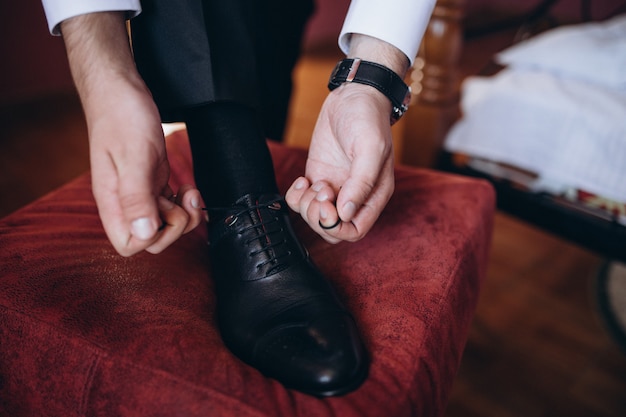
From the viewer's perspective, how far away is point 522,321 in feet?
3.67

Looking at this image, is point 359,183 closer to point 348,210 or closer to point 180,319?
point 348,210

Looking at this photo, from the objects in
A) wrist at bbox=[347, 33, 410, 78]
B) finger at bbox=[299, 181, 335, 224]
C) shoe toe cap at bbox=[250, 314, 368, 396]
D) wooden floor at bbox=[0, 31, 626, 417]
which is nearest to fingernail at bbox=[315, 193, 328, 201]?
finger at bbox=[299, 181, 335, 224]

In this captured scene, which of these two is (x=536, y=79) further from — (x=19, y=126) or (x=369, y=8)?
(x=19, y=126)

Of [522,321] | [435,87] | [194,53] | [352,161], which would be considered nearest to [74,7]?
[194,53]

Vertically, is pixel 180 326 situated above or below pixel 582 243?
above

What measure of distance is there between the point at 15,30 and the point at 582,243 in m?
2.28

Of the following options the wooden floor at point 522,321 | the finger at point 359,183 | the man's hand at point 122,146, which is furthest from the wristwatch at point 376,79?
the wooden floor at point 522,321

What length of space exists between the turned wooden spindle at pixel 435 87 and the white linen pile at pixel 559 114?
5 centimetres

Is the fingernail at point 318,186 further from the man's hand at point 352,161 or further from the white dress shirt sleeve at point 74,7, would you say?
the white dress shirt sleeve at point 74,7

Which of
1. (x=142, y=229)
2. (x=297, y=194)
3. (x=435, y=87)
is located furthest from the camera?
(x=435, y=87)

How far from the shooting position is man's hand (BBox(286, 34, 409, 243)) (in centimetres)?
45

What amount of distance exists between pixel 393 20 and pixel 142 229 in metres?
0.41

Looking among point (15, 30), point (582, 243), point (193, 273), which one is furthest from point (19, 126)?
point (582, 243)

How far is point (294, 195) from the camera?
49 centimetres
